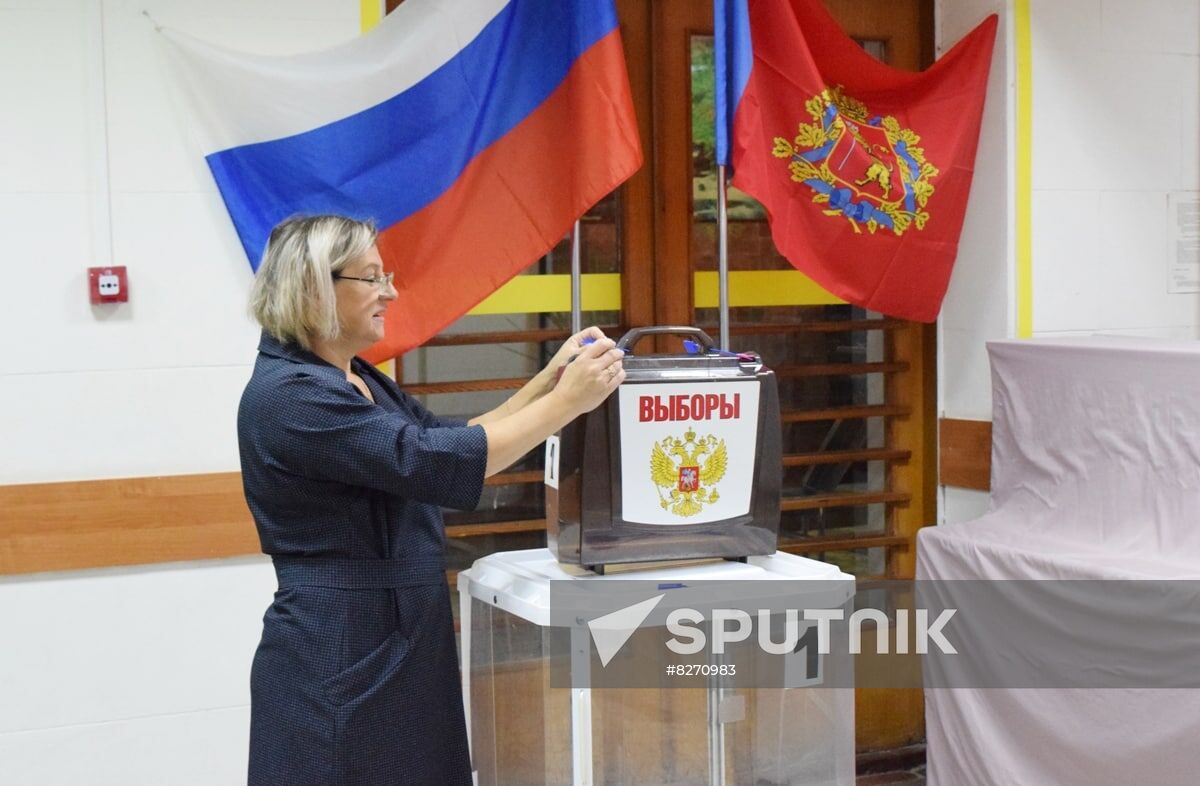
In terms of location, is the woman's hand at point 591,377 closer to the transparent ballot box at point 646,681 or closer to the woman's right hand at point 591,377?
the woman's right hand at point 591,377

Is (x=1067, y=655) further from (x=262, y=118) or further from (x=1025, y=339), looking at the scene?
→ (x=262, y=118)

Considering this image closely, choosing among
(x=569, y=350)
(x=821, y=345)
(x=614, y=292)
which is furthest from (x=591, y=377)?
(x=821, y=345)

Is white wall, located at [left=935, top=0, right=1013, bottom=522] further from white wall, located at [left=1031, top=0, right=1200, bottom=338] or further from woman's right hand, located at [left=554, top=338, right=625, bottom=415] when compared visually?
woman's right hand, located at [left=554, top=338, right=625, bottom=415]

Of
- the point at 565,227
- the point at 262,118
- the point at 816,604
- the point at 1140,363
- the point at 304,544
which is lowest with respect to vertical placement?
the point at 816,604

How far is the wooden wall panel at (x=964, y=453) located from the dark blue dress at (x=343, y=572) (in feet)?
5.89

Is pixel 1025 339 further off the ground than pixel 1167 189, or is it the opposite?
pixel 1167 189

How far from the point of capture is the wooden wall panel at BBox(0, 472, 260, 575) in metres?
2.55

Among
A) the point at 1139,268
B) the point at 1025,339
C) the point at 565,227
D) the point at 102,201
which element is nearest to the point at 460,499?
the point at 565,227

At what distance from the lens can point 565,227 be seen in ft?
8.95

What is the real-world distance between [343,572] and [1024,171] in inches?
84.0

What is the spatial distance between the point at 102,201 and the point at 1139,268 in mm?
2520

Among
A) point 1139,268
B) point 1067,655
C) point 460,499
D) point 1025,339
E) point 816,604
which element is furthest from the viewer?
point 1139,268

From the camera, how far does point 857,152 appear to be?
9.84 feet

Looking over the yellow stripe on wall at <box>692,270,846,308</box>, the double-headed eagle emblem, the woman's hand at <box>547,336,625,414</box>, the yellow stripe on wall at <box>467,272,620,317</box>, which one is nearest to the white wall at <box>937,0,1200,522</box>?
the yellow stripe on wall at <box>692,270,846,308</box>
